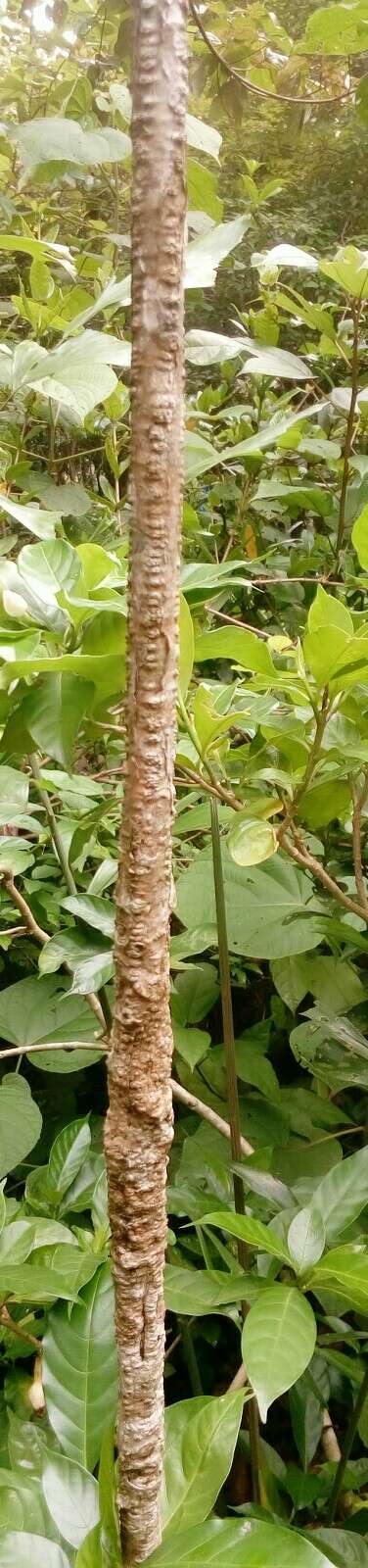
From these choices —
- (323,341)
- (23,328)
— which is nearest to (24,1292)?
(323,341)

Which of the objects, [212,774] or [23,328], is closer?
[212,774]

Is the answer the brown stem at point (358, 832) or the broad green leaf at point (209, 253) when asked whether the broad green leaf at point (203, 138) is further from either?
the brown stem at point (358, 832)

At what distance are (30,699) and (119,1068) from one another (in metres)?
0.15

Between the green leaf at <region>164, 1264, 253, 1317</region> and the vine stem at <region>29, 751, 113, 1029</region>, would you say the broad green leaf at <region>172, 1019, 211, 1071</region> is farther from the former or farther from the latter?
the green leaf at <region>164, 1264, 253, 1317</region>

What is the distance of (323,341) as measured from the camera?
1.05 m

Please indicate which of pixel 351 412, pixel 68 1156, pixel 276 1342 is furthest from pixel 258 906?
pixel 351 412

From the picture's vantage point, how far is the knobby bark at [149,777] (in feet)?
0.73

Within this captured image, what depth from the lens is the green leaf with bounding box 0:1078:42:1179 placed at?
678 millimetres

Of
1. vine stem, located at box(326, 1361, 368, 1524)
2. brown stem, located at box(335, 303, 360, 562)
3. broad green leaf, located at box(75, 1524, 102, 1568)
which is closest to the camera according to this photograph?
broad green leaf, located at box(75, 1524, 102, 1568)

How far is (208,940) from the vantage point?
0.56 m

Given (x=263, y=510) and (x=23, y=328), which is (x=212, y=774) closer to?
(x=263, y=510)

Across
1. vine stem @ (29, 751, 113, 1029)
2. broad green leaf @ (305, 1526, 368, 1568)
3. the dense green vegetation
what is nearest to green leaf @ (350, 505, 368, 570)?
Answer: the dense green vegetation

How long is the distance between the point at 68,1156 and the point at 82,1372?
0.55 ft

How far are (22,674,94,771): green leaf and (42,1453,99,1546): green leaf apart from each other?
28 cm
